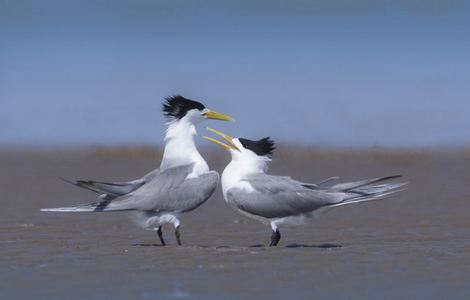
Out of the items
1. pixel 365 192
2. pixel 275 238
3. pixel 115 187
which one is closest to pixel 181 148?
pixel 115 187

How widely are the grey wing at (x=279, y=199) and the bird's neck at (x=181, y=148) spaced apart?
0.59m

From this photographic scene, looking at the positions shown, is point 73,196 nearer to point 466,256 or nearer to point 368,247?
point 368,247

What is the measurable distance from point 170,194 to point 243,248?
86 centimetres

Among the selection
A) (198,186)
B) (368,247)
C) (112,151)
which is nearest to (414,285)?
(368,247)

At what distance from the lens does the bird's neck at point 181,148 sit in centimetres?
1094

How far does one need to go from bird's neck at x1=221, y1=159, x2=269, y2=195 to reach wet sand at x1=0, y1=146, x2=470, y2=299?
51cm

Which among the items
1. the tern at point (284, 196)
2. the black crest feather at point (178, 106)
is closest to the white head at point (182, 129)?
the black crest feather at point (178, 106)

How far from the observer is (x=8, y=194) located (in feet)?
47.2

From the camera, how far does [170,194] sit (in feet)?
34.5

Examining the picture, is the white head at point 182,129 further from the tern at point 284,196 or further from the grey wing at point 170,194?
the tern at point 284,196

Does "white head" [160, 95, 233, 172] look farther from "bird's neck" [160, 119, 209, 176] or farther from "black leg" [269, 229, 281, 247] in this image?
"black leg" [269, 229, 281, 247]

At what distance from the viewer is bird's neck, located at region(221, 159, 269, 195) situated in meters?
10.5

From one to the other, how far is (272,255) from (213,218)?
3174mm

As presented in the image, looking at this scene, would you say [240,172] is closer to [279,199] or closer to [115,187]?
[279,199]
